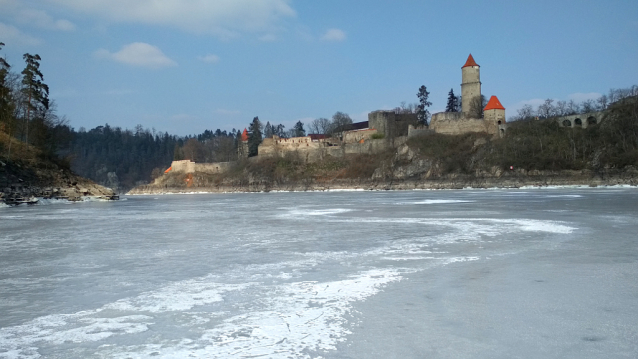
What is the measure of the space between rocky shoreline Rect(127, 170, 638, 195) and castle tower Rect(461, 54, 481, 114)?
1476 centimetres

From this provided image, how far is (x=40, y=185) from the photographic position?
2680cm

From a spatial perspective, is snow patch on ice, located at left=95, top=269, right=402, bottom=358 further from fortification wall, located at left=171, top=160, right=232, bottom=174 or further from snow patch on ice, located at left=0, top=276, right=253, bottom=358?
fortification wall, located at left=171, top=160, right=232, bottom=174

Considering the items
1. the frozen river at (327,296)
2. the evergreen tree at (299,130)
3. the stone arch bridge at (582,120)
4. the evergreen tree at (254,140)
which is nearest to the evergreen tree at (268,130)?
the evergreen tree at (299,130)

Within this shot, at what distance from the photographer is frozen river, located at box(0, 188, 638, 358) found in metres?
3.41

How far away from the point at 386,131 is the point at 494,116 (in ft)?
51.8

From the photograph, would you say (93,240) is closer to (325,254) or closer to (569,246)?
(325,254)

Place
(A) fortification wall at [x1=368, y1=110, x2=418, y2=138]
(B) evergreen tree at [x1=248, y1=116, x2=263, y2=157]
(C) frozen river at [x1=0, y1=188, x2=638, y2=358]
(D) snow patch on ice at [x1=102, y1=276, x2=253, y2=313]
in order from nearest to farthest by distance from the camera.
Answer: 1. (C) frozen river at [x1=0, y1=188, x2=638, y2=358]
2. (D) snow patch on ice at [x1=102, y1=276, x2=253, y2=313]
3. (A) fortification wall at [x1=368, y1=110, x2=418, y2=138]
4. (B) evergreen tree at [x1=248, y1=116, x2=263, y2=157]

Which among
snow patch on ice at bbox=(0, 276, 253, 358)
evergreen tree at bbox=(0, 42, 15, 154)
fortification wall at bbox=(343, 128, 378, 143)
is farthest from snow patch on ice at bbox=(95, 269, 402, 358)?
fortification wall at bbox=(343, 128, 378, 143)

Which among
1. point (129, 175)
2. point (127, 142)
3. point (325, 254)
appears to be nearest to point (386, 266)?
point (325, 254)

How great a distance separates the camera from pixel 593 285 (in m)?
5.11

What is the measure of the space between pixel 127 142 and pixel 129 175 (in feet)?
97.9

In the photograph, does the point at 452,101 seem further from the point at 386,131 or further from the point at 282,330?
the point at 282,330

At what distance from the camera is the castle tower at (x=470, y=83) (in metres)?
56.0

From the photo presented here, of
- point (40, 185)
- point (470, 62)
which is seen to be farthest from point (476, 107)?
point (40, 185)
